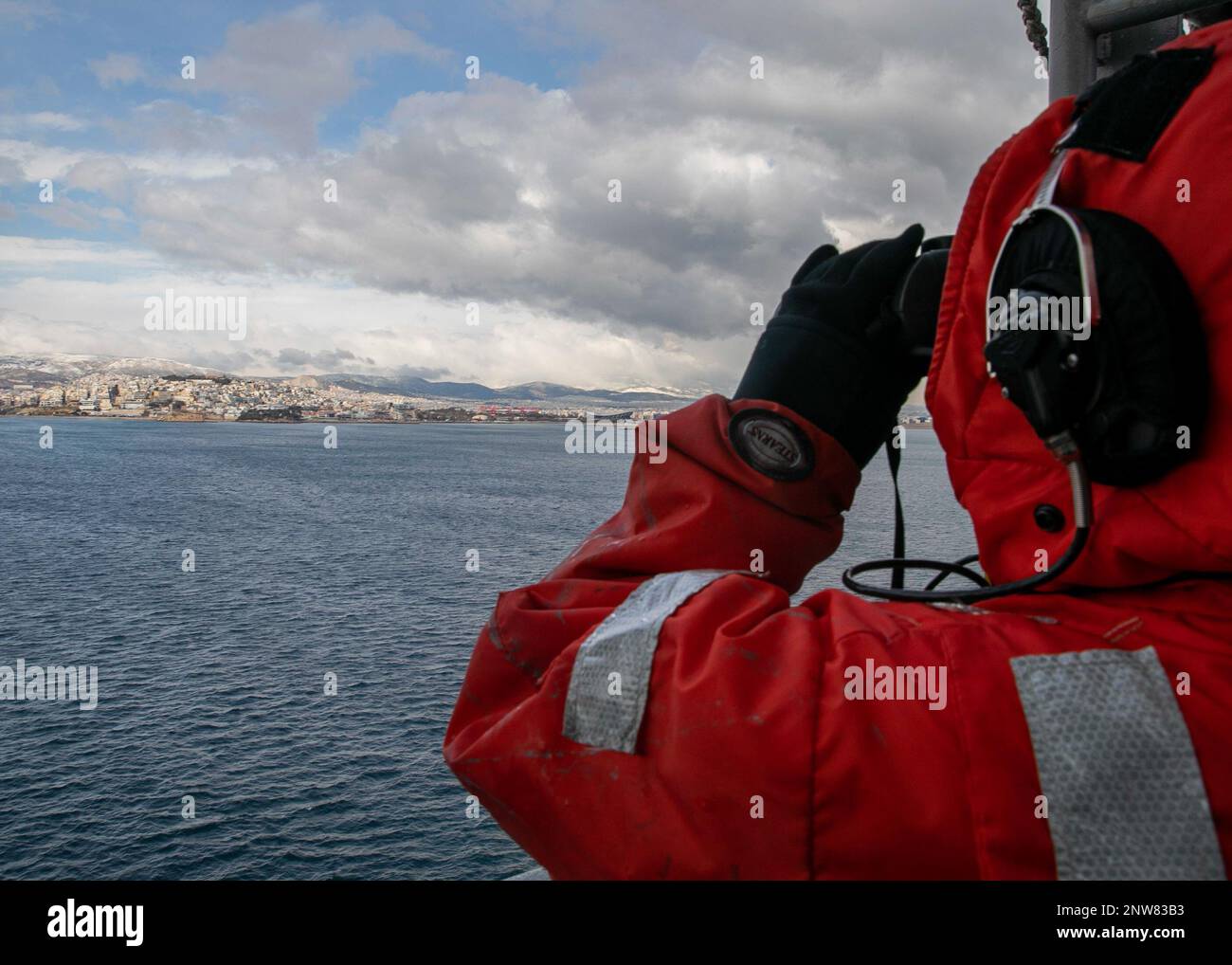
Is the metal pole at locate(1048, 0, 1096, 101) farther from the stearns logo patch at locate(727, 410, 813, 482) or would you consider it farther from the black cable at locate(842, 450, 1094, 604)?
the black cable at locate(842, 450, 1094, 604)

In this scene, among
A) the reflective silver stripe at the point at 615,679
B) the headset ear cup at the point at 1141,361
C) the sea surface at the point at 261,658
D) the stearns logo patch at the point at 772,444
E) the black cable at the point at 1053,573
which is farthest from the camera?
the sea surface at the point at 261,658

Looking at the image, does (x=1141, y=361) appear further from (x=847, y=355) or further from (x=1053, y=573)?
(x=847, y=355)

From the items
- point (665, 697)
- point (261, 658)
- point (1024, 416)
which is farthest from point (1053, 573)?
point (261, 658)

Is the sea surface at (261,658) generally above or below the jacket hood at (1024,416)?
below

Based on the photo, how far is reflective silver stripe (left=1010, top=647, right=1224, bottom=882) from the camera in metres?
1.24

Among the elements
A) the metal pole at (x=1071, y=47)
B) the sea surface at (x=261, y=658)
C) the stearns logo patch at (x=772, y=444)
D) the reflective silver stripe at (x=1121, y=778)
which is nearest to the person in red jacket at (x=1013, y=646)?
the reflective silver stripe at (x=1121, y=778)

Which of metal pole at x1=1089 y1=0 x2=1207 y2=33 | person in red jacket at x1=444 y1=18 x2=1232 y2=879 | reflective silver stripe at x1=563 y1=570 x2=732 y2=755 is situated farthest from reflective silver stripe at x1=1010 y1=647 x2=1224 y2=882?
metal pole at x1=1089 y1=0 x2=1207 y2=33

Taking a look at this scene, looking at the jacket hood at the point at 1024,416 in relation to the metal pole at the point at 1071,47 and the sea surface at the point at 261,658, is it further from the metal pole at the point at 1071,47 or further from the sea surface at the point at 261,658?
the sea surface at the point at 261,658

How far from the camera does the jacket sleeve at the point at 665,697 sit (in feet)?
4.55

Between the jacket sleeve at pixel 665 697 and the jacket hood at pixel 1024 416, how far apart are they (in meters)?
0.38

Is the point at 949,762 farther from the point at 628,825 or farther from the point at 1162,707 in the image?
the point at 628,825

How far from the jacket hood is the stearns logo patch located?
421mm

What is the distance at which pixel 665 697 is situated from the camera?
1468 mm
